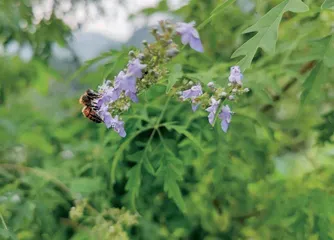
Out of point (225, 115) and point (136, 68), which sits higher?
point (136, 68)

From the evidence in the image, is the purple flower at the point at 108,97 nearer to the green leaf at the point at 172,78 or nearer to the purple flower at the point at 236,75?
the green leaf at the point at 172,78

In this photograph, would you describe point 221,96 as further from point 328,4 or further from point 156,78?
point 328,4

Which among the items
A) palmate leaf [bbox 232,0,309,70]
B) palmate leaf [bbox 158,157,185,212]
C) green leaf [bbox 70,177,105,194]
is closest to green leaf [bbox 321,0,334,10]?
palmate leaf [bbox 232,0,309,70]

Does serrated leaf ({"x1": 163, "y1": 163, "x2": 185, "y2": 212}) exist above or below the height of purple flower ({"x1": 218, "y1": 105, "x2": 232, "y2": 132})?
below

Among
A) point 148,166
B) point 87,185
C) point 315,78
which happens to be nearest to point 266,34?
point 315,78

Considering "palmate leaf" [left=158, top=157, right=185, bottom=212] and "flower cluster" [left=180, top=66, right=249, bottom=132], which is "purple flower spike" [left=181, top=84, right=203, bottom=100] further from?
"palmate leaf" [left=158, top=157, right=185, bottom=212]

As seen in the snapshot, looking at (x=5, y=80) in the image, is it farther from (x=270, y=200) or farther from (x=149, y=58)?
(x=149, y=58)
